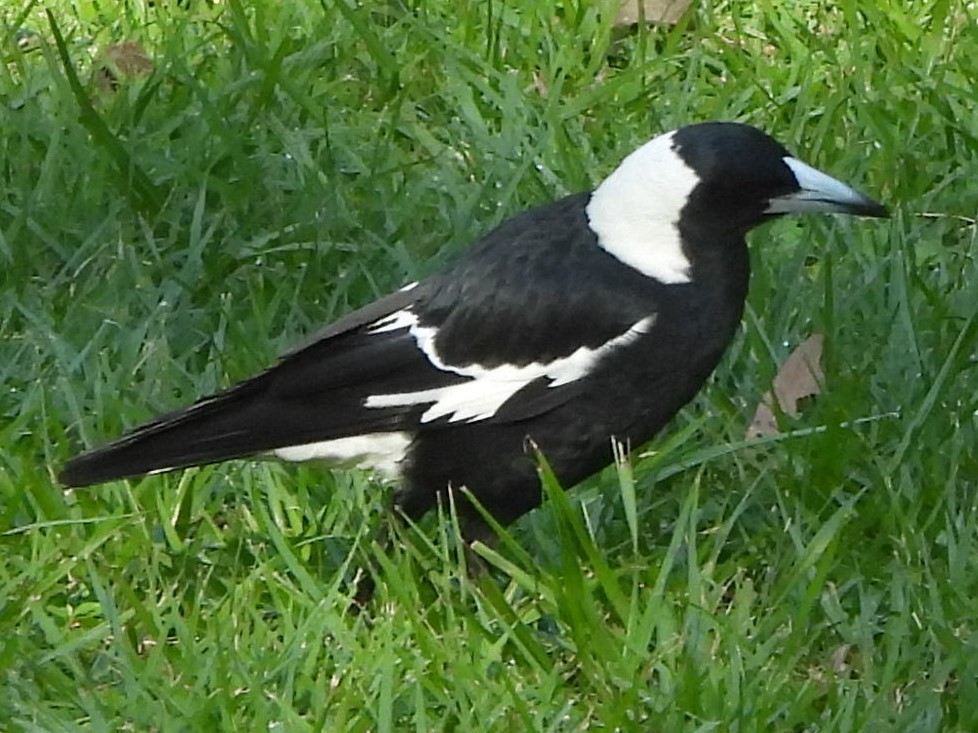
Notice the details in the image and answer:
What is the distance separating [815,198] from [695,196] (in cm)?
14

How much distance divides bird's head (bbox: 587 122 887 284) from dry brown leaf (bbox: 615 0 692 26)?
4.05 feet

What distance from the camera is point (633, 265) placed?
2219 millimetres

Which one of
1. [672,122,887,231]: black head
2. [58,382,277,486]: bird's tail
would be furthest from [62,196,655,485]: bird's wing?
[672,122,887,231]: black head

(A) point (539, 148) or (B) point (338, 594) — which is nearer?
(B) point (338, 594)

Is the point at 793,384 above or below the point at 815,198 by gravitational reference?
below

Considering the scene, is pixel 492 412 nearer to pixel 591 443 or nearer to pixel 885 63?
pixel 591 443

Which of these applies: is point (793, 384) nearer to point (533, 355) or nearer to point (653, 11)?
point (533, 355)

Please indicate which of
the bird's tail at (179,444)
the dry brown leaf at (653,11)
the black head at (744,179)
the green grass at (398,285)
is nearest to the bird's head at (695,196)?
the black head at (744,179)

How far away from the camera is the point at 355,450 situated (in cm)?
225

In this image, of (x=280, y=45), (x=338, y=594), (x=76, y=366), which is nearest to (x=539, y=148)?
(x=280, y=45)

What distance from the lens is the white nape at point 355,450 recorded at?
7.34 ft

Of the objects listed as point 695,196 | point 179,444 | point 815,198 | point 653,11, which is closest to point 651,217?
point 695,196

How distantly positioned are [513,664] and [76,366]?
2.70 feet

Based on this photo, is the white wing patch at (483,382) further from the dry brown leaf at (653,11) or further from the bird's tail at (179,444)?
the dry brown leaf at (653,11)
